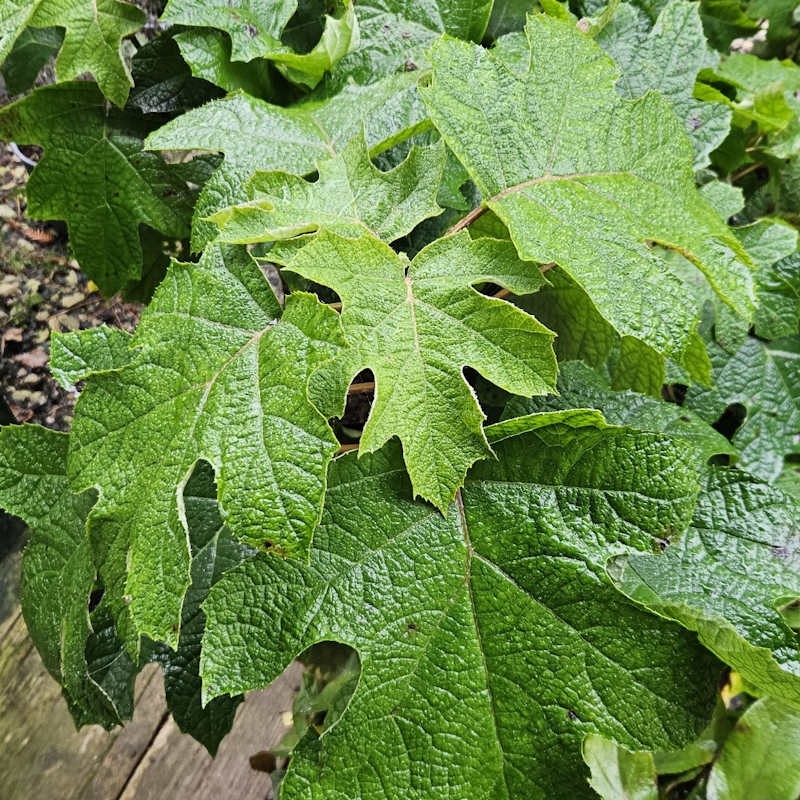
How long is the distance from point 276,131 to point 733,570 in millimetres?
525

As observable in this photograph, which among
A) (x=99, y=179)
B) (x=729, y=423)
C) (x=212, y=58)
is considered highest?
(x=212, y=58)

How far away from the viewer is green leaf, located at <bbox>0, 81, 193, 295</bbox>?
752mm

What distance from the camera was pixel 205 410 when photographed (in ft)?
1.60

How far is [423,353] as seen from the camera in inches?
18.9

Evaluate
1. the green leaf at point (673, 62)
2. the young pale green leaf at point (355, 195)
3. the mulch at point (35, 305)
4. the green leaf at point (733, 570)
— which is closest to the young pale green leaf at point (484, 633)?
the green leaf at point (733, 570)

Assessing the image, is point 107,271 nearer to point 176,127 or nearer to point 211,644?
point 176,127

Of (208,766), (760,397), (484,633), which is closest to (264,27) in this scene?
(484,633)

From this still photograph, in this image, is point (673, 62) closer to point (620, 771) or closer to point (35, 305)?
point (620, 771)

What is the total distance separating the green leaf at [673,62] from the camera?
2.26 feet

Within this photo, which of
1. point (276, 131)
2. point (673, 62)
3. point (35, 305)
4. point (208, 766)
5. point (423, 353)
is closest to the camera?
point (423, 353)

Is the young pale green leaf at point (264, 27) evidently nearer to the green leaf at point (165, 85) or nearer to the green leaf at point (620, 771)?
the green leaf at point (165, 85)

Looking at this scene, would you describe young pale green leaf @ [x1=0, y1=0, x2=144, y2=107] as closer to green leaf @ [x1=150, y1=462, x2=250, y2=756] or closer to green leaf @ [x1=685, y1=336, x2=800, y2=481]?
green leaf @ [x1=150, y1=462, x2=250, y2=756]

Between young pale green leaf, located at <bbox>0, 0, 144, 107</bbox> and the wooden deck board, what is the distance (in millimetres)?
898

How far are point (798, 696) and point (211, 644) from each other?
1.30 feet
